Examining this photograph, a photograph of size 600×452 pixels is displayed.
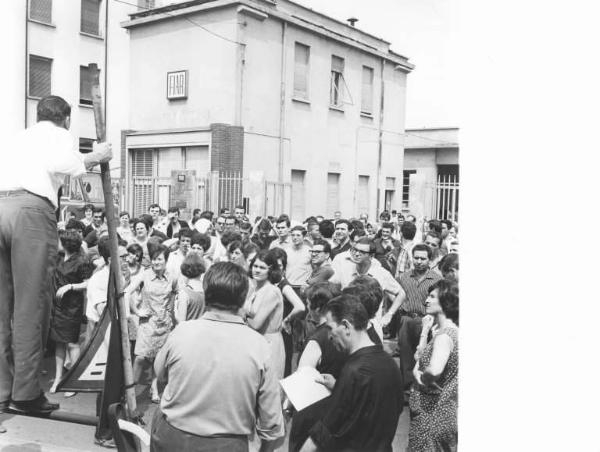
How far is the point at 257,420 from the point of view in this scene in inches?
130

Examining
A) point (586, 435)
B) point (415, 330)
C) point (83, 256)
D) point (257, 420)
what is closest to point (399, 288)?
point (415, 330)

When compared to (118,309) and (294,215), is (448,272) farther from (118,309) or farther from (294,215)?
(294,215)

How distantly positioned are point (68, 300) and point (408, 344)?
363 centimetres

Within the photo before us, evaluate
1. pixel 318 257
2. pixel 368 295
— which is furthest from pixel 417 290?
pixel 368 295

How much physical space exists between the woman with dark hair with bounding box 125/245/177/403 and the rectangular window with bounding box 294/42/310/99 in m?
17.2

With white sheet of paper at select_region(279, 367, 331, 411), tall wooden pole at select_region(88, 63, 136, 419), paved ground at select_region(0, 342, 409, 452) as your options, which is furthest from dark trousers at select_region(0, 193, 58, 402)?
paved ground at select_region(0, 342, 409, 452)

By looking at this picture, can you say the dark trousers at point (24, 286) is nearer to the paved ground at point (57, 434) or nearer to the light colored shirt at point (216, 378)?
the light colored shirt at point (216, 378)

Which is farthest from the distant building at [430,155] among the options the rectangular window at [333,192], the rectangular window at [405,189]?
the rectangular window at [333,192]

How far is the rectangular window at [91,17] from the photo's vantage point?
88.2ft

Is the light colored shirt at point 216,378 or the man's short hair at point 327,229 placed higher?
the man's short hair at point 327,229

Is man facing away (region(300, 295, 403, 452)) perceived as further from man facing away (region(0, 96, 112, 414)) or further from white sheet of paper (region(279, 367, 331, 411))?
man facing away (region(0, 96, 112, 414))

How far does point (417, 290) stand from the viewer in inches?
287

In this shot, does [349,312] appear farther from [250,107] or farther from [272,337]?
[250,107]

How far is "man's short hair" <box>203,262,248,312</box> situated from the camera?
324cm
